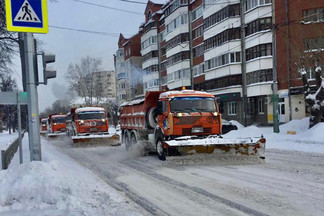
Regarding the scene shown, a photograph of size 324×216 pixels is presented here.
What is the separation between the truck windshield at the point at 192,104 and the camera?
11195 millimetres

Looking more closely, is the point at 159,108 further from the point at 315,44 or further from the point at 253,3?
the point at 253,3

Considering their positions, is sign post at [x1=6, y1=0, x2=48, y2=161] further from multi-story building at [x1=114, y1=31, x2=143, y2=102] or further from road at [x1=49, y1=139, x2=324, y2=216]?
multi-story building at [x1=114, y1=31, x2=143, y2=102]

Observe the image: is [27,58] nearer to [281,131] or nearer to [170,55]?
[281,131]

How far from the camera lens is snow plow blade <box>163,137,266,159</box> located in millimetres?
9859

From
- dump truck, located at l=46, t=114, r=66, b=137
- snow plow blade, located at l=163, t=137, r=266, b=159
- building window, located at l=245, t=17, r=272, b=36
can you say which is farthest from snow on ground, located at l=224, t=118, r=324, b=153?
dump truck, located at l=46, t=114, r=66, b=137

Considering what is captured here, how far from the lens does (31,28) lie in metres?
7.17

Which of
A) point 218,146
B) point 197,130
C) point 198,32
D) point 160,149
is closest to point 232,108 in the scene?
point 198,32

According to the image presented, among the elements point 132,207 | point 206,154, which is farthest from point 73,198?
point 206,154

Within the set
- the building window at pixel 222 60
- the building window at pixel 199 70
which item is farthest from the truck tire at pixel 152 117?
the building window at pixel 199 70

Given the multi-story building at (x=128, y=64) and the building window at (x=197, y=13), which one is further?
the multi-story building at (x=128, y=64)

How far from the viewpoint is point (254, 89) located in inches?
1390

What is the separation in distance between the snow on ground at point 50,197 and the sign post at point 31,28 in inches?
39.5

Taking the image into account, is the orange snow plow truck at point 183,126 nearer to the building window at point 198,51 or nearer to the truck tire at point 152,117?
the truck tire at point 152,117

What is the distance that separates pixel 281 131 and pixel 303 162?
12.9 m
